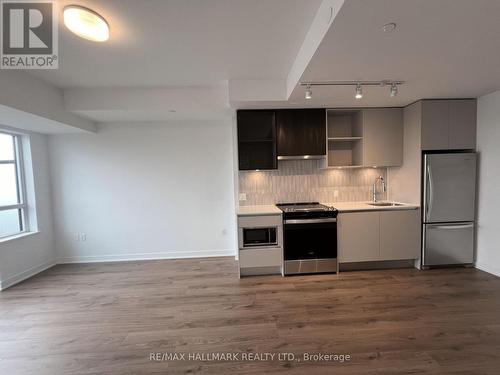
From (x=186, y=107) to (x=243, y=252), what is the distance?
222 centimetres

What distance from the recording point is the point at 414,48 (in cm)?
193

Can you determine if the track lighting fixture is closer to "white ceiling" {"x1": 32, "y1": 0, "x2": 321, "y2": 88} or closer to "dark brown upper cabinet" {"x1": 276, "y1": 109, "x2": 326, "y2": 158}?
"white ceiling" {"x1": 32, "y1": 0, "x2": 321, "y2": 88}

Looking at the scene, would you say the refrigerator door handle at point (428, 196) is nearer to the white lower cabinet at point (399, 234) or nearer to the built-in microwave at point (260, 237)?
the white lower cabinet at point (399, 234)

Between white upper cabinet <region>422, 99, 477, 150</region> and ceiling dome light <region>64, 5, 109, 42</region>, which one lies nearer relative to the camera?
ceiling dome light <region>64, 5, 109, 42</region>

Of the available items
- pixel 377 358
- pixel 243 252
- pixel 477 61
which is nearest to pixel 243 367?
pixel 377 358

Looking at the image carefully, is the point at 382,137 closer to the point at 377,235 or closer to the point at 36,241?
the point at 377,235

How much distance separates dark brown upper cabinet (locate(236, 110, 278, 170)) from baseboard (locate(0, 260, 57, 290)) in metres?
3.66

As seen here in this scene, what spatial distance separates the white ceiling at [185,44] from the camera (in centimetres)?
176

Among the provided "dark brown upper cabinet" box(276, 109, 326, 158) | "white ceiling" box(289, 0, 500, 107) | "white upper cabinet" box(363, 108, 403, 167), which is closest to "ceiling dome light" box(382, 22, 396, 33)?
"white ceiling" box(289, 0, 500, 107)

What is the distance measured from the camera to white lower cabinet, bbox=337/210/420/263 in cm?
343

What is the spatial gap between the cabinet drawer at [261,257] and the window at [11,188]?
364cm

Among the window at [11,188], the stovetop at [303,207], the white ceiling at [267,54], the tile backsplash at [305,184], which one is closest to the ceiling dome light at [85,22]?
the white ceiling at [267,54]

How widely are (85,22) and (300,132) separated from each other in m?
2.74

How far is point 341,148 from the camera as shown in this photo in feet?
13.1
